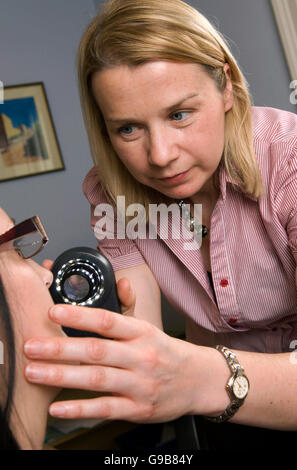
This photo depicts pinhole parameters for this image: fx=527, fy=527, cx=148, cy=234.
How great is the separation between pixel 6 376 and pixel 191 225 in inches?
26.4

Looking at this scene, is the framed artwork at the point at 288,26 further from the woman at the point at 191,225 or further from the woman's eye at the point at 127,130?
the woman's eye at the point at 127,130

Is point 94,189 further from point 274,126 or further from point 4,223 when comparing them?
point 4,223

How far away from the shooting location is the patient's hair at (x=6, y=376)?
26.1 inches

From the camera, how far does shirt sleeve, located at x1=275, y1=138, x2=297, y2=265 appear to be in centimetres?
100

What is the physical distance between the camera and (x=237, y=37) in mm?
2172

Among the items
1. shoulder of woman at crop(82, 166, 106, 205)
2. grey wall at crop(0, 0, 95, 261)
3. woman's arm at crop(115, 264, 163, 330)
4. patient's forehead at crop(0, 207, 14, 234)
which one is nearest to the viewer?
patient's forehead at crop(0, 207, 14, 234)

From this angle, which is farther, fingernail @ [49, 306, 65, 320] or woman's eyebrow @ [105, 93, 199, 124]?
woman's eyebrow @ [105, 93, 199, 124]

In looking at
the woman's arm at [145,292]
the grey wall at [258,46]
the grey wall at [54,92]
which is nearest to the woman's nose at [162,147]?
the woman's arm at [145,292]

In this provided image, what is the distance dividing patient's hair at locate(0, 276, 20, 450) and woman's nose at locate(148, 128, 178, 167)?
1.36ft

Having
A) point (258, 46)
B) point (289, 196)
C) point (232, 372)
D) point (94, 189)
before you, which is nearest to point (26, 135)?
point (258, 46)

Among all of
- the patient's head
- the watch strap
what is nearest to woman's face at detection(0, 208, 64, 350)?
the patient's head

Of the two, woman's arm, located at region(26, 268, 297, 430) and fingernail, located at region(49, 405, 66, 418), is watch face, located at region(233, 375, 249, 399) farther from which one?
fingernail, located at region(49, 405, 66, 418)

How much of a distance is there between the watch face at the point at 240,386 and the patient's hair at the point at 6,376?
0.33 meters
